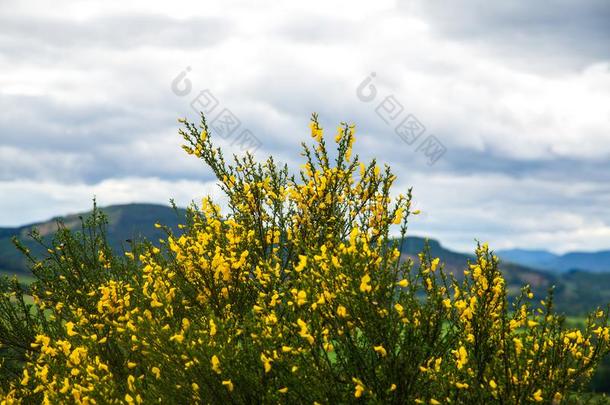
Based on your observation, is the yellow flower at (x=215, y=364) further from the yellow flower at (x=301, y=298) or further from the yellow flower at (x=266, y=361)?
the yellow flower at (x=301, y=298)

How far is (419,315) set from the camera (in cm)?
710

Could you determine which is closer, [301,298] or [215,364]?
[301,298]

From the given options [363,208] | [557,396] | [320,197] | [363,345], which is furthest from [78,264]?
[557,396]

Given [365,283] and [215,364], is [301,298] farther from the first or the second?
[215,364]

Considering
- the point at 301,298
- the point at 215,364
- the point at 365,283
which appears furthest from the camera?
the point at 215,364

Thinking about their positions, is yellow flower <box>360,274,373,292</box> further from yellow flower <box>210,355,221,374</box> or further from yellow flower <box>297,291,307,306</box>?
yellow flower <box>210,355,221,374</box>

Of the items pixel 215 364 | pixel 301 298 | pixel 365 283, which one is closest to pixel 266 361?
pixel 215 364

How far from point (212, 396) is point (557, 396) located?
4647 millimetres

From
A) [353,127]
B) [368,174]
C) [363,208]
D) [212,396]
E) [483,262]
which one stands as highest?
[353,127]

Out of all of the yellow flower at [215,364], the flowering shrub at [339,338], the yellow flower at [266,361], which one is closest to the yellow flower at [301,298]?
the flowering shrub at [339,338]

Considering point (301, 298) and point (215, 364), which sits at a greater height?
point (301, 298)

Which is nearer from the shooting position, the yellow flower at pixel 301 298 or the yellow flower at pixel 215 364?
the yellow flower at pixel 301 298

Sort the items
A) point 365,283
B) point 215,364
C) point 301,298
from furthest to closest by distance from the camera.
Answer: point 215,364, point 301,298, point 365,283

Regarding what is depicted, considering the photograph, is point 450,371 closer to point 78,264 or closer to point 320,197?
point 320,197
